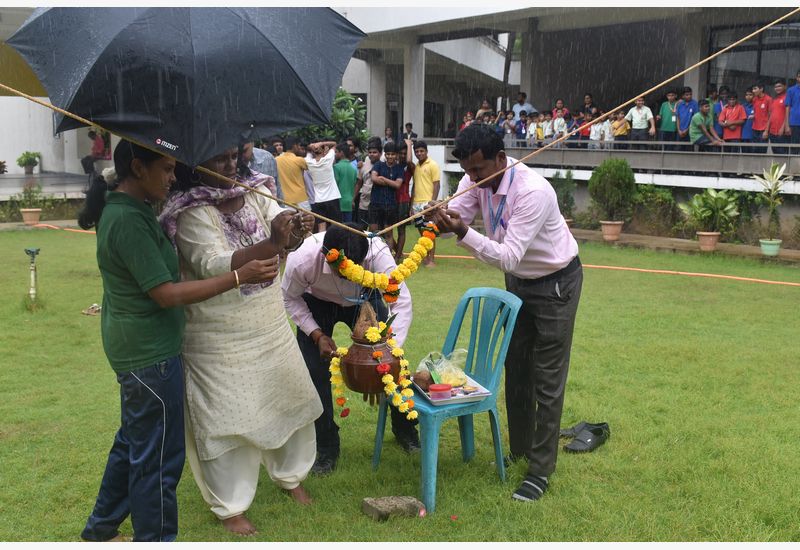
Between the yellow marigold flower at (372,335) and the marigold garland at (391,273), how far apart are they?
20cm

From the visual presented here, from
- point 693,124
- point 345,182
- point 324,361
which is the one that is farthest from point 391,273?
point 693,124

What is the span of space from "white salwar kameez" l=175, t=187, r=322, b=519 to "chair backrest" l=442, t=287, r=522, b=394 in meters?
1.05

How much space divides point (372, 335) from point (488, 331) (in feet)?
3.33

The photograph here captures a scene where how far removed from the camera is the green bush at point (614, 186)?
13961 mm

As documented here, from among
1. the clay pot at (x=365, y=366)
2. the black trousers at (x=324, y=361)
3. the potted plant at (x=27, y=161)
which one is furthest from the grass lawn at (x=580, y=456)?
the potted plant at (x=27, y=161)

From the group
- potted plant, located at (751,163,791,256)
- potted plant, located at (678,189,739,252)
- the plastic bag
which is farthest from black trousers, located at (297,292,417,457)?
potted plant, located at (751,163,791,256)

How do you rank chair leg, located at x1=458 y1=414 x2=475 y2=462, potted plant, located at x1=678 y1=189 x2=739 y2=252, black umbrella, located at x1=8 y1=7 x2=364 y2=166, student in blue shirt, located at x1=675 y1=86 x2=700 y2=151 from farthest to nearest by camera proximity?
student in blue shirt, located at x1=675 y1=86 x2=700 y2=151
potted plant, located at x1=678 y1=189 x2=739 y2=252
chair leg, located at x1=458 y1=414 x2=475 y2=462
black umbrella, located at x1=8 y1=7 x2=364 y2=166

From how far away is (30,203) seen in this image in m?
16.4

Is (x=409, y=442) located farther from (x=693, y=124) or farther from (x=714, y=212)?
(x=693, y=124)

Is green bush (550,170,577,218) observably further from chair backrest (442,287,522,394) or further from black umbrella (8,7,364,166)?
black umbrella (8,7,364,166)

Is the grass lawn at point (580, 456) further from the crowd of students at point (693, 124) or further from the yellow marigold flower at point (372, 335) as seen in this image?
the crowd of students at point (693, 124)

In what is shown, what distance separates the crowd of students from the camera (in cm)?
1310
